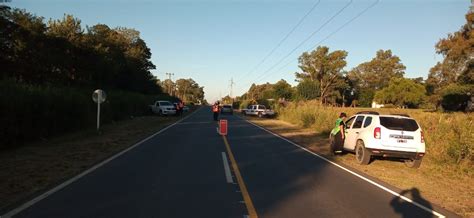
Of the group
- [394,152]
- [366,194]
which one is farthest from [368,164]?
[366,194]

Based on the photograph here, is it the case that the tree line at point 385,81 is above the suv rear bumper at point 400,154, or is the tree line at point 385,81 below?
above

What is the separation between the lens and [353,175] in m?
12.5

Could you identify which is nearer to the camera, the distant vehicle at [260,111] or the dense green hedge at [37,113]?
the dense green hedge at [37,113]

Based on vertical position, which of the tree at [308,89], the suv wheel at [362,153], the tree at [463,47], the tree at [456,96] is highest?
the tree at [463,47]

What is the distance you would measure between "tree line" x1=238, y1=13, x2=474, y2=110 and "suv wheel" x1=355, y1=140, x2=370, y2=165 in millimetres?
39217

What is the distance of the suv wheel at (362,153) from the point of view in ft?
48.4

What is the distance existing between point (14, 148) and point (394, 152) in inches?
508

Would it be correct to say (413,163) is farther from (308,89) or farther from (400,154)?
(308,89)

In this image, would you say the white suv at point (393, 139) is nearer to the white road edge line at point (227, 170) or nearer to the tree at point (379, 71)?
the white road edge line at point (227, 170)

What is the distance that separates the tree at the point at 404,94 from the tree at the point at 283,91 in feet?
73.7

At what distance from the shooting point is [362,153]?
15.1 meters

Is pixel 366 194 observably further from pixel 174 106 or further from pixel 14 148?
pixel 174 106

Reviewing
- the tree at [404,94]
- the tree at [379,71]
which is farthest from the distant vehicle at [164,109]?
the tree at [379,71]

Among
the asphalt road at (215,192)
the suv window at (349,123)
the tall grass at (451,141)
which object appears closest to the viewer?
the asphalt road at (215,192)
